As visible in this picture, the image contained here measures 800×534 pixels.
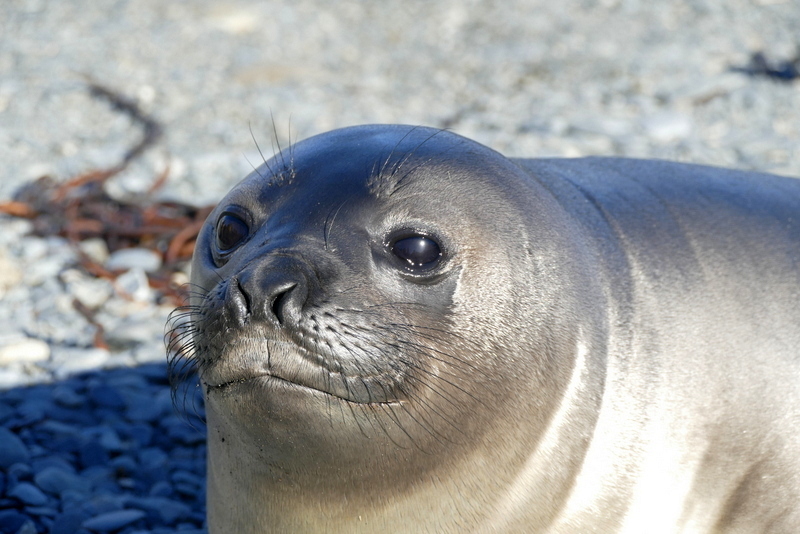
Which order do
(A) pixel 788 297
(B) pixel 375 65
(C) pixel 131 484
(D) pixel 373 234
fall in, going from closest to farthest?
(D) pixel 373 234 < (A) pixel 788 297 < (C) pixel 131 484 < (B) pixel 375 65

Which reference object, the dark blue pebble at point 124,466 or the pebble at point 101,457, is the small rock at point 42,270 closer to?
the pebble at point 101,457

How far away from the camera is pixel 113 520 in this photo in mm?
3209

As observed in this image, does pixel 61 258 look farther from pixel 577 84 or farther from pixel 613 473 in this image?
pixel 577 84

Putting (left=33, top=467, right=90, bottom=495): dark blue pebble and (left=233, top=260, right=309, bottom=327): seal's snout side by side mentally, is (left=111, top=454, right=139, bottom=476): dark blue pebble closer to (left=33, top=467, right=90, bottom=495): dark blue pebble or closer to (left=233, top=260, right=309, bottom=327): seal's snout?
(left=33, top=467, right=90, bottom=495): dark blue pebble

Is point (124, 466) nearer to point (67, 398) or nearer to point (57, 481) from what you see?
point (57, 481)

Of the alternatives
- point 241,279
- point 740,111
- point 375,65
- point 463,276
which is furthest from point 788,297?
point 375,65

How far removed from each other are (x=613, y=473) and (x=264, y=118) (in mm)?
5345

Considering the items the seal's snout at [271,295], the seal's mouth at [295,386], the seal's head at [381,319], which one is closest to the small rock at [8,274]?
the seal's head at [381,319]

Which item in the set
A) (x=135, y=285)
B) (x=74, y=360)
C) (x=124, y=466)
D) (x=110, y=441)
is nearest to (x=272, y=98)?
(x=135, y=285)

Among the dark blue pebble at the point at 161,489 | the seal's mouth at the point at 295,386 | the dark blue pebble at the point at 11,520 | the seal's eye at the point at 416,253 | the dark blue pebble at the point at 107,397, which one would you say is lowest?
the dark blue pebble at the point at 11,520

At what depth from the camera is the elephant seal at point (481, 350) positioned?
2104mm

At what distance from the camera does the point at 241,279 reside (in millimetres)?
2051

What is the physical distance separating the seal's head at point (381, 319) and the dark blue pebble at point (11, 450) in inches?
55.3

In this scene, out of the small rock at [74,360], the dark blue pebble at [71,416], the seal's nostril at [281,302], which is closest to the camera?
the seal's nostril at [281,302]
